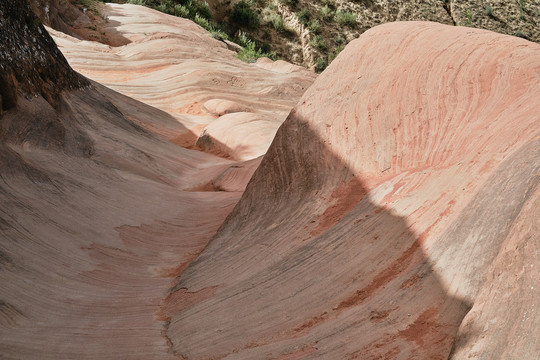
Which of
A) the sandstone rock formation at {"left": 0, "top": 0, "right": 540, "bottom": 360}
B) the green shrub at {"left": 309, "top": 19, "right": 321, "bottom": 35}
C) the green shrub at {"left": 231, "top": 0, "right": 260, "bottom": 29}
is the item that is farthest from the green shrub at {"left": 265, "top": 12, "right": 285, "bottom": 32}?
the sandstone rock formation at {"left": 0, "top": 0, "right": 540, "bottom": 360}

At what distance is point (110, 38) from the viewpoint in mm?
17078

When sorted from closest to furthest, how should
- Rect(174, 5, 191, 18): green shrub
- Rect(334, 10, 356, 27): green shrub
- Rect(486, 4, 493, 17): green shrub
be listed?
1. Rect(174, 5, 191, 18): green shrub
2. Rect(334, 10, 356, 27): green shrub
3. Rect(486, 4, 493, 17): green shrub

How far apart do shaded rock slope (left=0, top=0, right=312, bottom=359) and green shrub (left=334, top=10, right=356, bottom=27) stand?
19135 millimetres

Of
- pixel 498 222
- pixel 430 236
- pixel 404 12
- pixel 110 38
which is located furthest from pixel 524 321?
pixel 404 12

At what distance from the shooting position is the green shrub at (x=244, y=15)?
2562cm

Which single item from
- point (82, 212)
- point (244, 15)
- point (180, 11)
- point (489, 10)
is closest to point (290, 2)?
point (244, 15)

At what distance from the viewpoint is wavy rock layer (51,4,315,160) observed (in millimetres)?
13531

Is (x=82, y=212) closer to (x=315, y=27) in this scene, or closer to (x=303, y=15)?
(x=315, y=27)

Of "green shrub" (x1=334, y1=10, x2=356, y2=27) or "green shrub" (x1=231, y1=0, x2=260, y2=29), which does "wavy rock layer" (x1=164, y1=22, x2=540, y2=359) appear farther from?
"green shrub" (x1=334, y1=10, x2=356, y2=27)

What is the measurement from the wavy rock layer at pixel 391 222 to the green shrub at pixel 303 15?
21689mm

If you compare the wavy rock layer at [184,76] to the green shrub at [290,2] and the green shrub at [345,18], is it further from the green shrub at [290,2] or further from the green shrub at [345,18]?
the green shrub at [345,18]

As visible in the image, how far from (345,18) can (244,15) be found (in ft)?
14.2

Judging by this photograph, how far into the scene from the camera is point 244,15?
25609 millimetres

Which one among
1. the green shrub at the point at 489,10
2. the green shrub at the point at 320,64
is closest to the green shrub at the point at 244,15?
the green shrub at the point at 320,64
